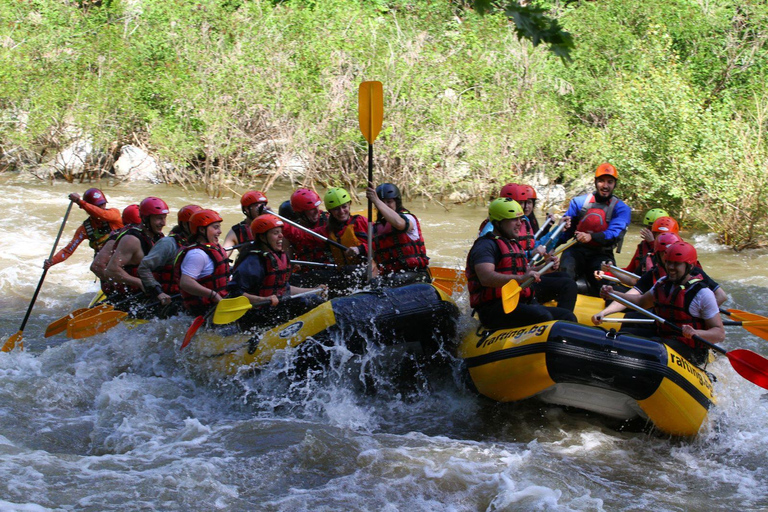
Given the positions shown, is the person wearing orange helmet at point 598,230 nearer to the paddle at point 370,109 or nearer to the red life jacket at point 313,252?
the paddle at point 370,109

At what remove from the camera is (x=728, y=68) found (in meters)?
14.8

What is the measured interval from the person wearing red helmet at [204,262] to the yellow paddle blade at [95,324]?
872mm

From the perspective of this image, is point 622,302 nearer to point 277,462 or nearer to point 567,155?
point 277,462

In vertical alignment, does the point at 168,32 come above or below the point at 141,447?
above

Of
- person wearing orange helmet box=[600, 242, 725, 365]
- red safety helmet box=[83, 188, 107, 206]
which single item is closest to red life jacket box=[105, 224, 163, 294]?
red safety helmet box=[83, 188, 107, 206]

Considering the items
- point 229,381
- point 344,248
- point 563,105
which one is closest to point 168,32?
point 563,105

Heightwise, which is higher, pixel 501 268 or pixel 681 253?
pixel 681 253

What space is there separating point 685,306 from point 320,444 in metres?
2.47

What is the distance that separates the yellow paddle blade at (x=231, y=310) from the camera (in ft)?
18.9

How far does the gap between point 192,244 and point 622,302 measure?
310 centimetres

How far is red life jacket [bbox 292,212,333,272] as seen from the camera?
7.24m

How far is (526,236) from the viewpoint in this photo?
6434 mm

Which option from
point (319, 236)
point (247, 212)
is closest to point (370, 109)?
point (319, 236)

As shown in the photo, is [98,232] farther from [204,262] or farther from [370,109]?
[370,109]
